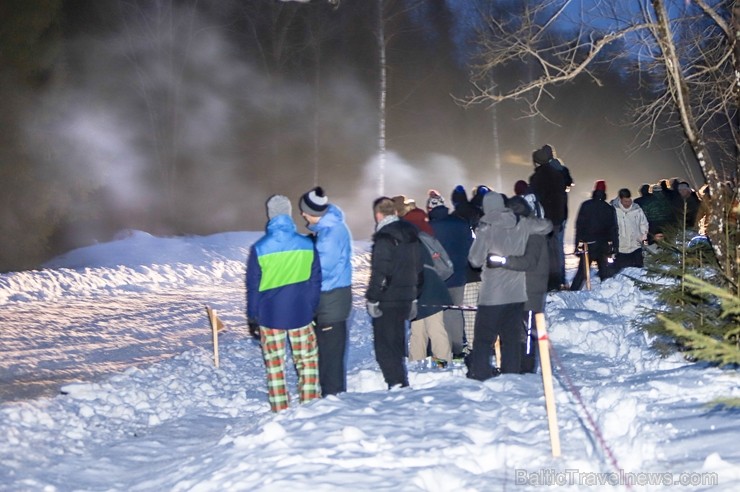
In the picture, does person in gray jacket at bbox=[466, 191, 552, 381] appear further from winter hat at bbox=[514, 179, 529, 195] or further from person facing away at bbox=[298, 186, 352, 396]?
winter hat at bbox=[514, 179, 529, 195]

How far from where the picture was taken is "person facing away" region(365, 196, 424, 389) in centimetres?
821

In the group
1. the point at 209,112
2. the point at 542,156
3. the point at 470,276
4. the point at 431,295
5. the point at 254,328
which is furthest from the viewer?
the point at 209,112

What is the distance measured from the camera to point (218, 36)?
32938mm

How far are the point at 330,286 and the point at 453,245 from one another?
2762 mm

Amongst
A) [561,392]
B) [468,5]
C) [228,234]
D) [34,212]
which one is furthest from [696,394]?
[468,5]

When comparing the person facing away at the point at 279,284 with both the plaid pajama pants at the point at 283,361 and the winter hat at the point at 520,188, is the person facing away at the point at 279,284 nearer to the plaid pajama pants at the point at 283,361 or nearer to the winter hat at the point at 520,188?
the plaid pajama pants at the point at 283,361

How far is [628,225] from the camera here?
1539 centimetres

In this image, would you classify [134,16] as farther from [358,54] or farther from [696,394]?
[696,394]

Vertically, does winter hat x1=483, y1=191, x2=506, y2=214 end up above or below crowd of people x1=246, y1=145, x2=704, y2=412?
above

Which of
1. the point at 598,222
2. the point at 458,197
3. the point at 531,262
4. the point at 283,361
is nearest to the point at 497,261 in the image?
the point at 531,262

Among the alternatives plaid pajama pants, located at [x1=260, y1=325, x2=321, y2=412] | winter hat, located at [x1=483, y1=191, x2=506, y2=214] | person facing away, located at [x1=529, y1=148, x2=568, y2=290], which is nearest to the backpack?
winter hat, located at [x1=483, y1=191, x2=506, y2=214]

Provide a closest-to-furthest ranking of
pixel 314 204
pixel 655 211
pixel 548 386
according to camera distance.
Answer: pixel 548 386, pixel 314 204, pixel 655 211

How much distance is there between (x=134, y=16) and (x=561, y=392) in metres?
27.3

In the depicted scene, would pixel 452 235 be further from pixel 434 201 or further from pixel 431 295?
pixel 431 295
